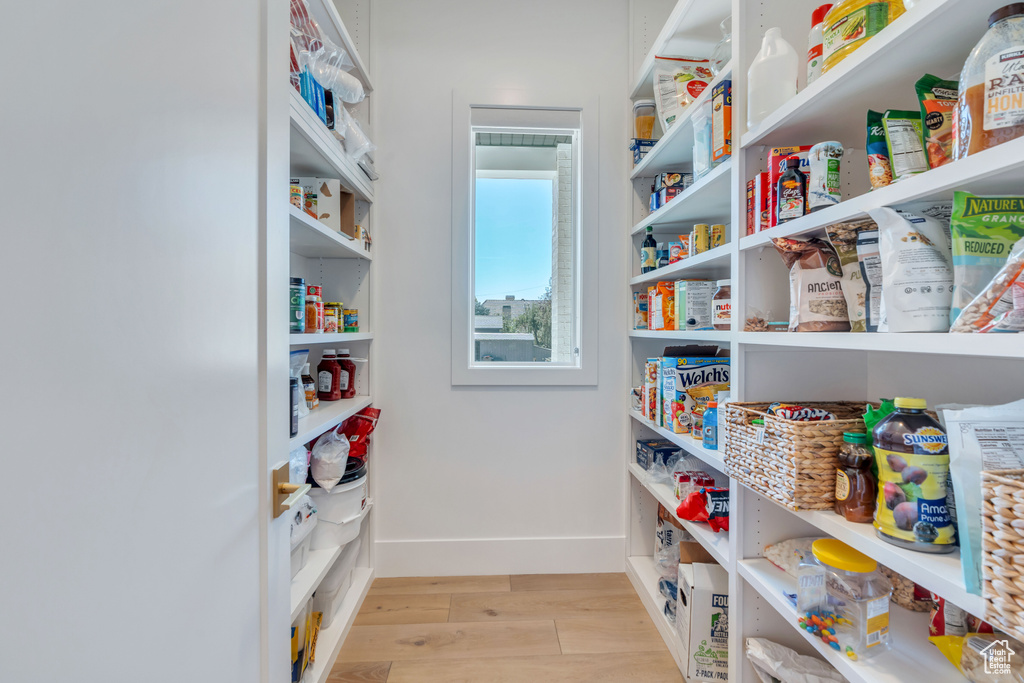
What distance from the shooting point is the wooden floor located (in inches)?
63.6

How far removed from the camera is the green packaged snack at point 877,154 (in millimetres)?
871

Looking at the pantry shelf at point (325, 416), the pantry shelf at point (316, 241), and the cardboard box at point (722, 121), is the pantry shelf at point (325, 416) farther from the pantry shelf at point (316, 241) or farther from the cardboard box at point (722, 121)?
the cardboard box at point (722, 121)

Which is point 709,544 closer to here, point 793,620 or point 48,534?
point 793,620

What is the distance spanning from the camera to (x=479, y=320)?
2.38 meters

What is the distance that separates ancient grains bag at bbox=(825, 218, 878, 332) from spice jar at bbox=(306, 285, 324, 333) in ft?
4.77

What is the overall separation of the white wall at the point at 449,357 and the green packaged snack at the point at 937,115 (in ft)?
5.05

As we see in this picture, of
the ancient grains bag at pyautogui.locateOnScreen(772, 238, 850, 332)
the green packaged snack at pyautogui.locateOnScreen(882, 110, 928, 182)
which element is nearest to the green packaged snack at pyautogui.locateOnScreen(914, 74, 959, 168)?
the green packaged snack at pyautogui.locateOnScreen(882, 110, 928, 182)

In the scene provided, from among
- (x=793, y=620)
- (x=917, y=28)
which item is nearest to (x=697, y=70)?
(x=917, y=28)

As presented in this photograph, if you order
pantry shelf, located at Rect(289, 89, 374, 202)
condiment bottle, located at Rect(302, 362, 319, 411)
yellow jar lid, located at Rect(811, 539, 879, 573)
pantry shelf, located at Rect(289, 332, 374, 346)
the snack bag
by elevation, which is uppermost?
the snack bag

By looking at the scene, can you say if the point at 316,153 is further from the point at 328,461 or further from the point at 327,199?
the point at 328,461

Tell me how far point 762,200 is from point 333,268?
177 centimetres

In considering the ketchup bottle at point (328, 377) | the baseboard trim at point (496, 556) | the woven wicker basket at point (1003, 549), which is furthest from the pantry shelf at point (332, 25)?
the baseboard trim at point (496, 556)

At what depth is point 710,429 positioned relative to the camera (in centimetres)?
147

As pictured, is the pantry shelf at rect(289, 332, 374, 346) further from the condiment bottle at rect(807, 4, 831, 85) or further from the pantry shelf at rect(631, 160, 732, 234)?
the condiment bottle at rect(807, 4, 831, 85)
